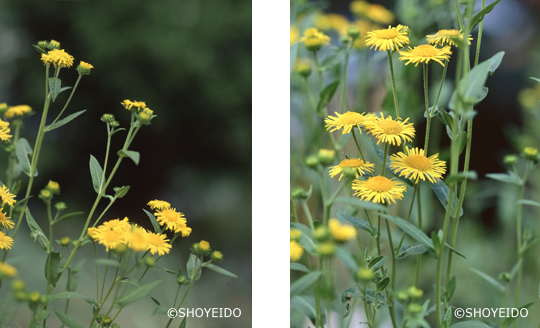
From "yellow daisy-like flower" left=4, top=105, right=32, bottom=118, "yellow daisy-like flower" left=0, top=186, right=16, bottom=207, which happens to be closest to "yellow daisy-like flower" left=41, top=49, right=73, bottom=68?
"yellow daisy-like flower" left=4, top=105, right=32, bottom=118

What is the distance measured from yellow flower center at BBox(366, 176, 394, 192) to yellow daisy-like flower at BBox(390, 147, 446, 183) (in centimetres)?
3

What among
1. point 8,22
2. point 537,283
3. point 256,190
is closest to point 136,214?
point 256,190

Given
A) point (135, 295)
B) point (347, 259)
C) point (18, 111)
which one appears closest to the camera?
point (347, 259)

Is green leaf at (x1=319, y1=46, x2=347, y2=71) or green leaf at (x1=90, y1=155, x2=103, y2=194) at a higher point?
green leaf at (x1=319, y1=46, x2=347, y2=71)

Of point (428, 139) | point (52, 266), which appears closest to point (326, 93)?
point (428, 139)

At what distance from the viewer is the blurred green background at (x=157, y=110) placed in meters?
0.86

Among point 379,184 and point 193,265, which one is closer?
point 379,184

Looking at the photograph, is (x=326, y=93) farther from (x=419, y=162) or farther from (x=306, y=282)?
(x=306, y=282)

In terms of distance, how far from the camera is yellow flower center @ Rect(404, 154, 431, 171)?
637 mm

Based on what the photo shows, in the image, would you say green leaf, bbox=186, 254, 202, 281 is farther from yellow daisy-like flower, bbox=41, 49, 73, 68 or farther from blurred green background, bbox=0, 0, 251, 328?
yellow daisy-like flower, bbox=41, 49, 73, 68

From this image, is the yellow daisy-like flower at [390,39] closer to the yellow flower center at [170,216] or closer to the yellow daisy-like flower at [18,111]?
the yellow flower center at [170,216]

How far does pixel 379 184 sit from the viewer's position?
2.05 feet

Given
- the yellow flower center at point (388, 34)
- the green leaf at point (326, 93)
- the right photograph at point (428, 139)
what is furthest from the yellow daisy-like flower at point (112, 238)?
the yellow flower center at point (388, 34)

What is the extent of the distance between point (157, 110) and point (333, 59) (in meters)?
0.40
